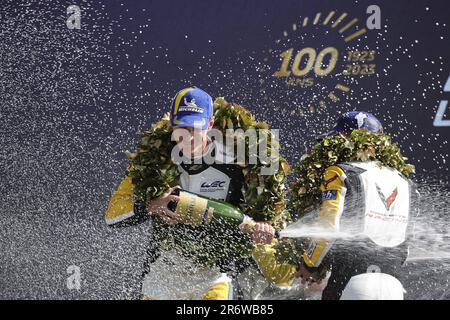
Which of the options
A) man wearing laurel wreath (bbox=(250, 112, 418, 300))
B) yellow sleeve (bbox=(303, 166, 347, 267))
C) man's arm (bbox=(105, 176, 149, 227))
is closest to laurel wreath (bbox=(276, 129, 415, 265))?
man wearing laurel wreath (bbox=(250, 112, 418, 300))

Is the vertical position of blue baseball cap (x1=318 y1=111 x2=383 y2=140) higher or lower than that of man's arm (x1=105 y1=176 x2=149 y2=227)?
higher

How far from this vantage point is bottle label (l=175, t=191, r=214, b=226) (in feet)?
15.4

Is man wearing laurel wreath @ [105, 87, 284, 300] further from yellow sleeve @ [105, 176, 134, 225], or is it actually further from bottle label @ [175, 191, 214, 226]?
bottle label @ [175, 191, 214, 226]

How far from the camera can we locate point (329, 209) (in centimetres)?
489

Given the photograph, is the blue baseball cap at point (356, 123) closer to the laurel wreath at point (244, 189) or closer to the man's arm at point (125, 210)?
the laurel wreath at point (244, 189)

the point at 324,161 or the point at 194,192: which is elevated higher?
the point at 324,161

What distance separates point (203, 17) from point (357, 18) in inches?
54.3

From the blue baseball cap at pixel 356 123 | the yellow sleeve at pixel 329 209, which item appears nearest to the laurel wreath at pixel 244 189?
the yellow sleeve at pixel 329 209

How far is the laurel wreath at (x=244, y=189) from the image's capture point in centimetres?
484

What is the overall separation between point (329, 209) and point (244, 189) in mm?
544

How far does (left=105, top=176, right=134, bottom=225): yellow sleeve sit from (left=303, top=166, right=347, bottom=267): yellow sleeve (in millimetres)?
1123

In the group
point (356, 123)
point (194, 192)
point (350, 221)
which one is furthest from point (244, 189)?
point (356, 123)

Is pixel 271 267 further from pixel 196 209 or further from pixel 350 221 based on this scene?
pixel 196 209
